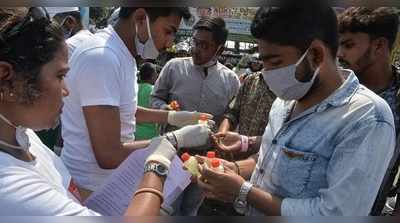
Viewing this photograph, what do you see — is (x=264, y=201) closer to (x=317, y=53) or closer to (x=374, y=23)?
(x=317, y=53)

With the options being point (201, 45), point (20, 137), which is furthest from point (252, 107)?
point (20, 137)

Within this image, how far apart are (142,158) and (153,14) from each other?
0.59 metres

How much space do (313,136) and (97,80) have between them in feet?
2.29

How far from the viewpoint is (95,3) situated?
1.30 ft

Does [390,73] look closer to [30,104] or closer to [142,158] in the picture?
[142,158]

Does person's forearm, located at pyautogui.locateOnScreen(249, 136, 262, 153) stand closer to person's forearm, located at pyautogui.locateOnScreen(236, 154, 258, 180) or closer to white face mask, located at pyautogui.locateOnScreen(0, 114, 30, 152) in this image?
person's forearm, located at pyautogui.locateOnScreen(236, 154, 258, 180)

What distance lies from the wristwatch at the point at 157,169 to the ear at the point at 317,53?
47 cm

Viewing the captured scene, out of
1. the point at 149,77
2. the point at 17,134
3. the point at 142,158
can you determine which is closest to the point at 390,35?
the point at 142,158

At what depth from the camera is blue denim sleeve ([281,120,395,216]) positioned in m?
0.94

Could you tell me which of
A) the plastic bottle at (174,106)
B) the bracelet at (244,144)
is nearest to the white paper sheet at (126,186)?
the bracelet at (244,144)

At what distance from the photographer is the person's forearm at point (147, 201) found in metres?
0.97

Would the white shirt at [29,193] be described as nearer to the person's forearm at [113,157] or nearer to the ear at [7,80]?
the ear at [7,80]

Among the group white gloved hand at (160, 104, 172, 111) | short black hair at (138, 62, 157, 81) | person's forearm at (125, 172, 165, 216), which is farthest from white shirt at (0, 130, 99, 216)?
short black hair at (138, 62, 157, 81)

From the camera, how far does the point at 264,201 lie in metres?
1.09
